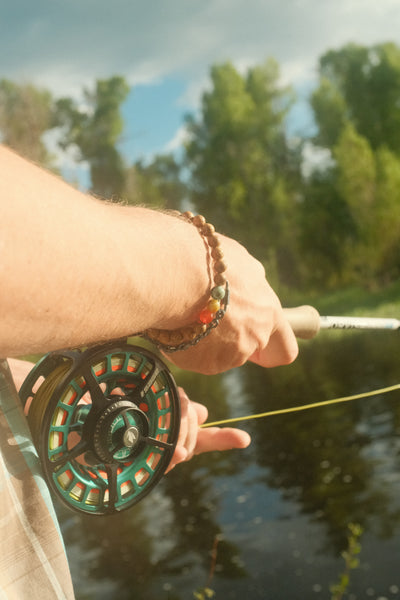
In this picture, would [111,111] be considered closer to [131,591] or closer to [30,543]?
[131,591]

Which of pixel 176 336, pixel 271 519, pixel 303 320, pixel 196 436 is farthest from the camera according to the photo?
pixel 271 519

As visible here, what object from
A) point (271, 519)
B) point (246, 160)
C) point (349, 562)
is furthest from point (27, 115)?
point (349, 562)

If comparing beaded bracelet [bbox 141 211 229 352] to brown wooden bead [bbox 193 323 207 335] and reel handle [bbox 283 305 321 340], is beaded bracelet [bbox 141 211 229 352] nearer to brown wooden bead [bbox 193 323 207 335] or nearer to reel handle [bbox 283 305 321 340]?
brown wooden bead [bbox 193 323 207 335]

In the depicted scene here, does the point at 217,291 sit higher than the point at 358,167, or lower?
lower

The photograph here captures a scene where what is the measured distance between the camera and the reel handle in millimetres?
1585

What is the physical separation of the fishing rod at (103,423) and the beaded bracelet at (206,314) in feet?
0.16

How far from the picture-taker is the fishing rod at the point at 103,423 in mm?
1095

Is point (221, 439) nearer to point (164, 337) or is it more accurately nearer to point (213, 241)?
point (164, 337)

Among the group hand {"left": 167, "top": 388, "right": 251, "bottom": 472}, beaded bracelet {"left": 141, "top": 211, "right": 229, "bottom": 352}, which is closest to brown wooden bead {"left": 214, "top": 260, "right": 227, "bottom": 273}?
beaded bracelet {"left": 141, "top": 211, "right": 229, "bottom": 352}

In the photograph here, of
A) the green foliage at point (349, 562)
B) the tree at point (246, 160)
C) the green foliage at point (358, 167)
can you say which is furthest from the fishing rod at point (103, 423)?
the tree at point (246, 160)

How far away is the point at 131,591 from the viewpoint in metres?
7.16

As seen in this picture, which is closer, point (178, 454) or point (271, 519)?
point (178, 454)

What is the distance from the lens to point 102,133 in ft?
104

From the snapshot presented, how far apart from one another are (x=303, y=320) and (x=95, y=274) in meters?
0.79
